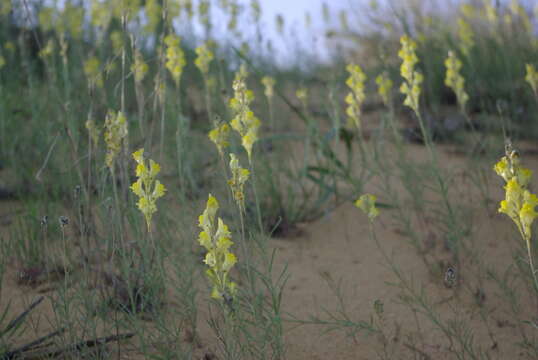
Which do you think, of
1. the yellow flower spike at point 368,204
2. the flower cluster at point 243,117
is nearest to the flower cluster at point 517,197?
the yellow flower spike at point 368,204

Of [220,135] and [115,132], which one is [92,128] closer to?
[115,132]

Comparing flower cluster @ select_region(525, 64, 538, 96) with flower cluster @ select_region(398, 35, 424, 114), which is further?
flower cluster @ select_region(525, 64, 538, 96)

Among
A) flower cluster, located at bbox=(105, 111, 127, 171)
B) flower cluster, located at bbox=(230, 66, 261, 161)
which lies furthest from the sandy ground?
flower cluster, located at bbox=(105, 111, 127, 171)

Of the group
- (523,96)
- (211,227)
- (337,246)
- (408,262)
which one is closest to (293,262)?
(337,246)

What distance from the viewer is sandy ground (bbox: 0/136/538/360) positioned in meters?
1.70

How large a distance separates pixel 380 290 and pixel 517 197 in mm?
847

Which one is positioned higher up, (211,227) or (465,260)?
(211,227)

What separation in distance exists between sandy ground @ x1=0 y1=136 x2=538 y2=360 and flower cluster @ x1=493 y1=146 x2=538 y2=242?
375 millimetres

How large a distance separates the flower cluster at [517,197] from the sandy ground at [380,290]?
14.8 inches

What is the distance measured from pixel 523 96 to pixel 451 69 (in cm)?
174

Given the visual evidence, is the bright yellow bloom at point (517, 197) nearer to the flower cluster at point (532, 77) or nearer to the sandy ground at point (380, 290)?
the sandy ground at point (380, 290)

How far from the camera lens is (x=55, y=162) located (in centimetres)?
283

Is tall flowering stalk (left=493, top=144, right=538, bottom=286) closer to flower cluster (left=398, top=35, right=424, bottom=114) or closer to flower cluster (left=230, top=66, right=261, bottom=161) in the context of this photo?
flower cluster (left=230, top=66, right=261, bottom=161)

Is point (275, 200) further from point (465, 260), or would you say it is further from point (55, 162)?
point (55, 162)
